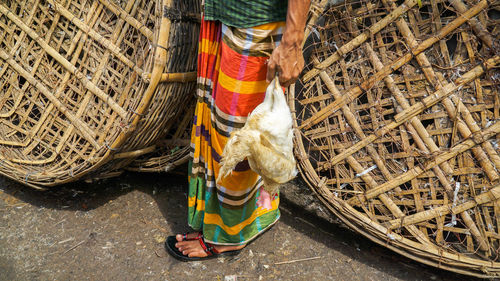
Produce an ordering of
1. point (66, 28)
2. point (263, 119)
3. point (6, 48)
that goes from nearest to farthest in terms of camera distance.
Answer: point (263, 119), point (66, 28), point (6, 48)

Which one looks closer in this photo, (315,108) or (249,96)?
(249,96)

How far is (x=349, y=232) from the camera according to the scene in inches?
78.7

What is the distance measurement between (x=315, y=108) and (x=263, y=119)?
76cm

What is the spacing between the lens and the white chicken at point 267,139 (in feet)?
3.96

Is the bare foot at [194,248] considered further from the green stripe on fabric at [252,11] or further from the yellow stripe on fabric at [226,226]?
the green stripe on fabric at [252,11]

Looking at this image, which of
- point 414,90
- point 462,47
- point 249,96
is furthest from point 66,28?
point 462,47

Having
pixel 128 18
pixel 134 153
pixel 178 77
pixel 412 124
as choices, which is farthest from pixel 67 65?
pixel 412 124

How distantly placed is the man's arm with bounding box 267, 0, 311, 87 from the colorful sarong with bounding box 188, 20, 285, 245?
0.14 meters

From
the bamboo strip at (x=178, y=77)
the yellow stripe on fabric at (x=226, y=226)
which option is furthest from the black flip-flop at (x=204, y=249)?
the bamboo strip at (x=178, y=77)

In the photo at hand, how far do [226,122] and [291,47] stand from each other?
0.45 metres

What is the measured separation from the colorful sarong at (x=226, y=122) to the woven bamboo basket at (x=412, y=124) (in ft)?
1.34

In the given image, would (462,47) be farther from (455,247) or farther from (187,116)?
(187,116)

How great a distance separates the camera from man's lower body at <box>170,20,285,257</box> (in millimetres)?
1348

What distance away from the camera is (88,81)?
1947 millimetres
